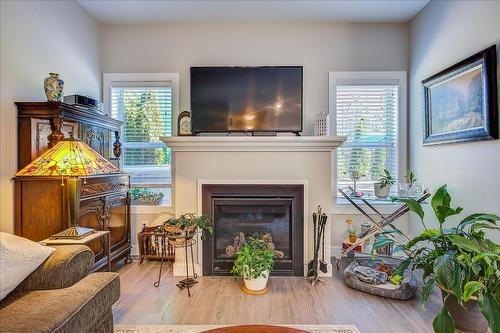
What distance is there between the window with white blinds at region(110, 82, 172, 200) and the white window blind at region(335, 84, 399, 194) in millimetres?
2209

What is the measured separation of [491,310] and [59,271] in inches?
97.0

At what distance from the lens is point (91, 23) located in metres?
3.46

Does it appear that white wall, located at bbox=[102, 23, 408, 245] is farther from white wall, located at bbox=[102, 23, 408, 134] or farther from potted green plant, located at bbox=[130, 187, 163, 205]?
potted green plant, located at bbox=[130, 187, 163, 205]

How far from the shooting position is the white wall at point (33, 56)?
7.66 ft

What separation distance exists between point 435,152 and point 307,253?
69.0 inches

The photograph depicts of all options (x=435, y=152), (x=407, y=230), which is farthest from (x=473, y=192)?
(x=407, y=230)

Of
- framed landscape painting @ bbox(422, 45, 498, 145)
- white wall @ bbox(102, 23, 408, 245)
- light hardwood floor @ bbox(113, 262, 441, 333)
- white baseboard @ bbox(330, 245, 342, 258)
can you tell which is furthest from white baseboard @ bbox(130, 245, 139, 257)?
framed landscape painting @ bbox(422, 45, 498, 145)

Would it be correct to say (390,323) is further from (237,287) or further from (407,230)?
(407,230)

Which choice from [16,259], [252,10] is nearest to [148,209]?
[16,259]

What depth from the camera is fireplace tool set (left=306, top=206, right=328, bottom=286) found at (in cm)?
299

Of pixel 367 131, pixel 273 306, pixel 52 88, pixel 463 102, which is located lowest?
pixel 273 306

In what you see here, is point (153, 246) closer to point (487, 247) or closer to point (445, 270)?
point (445, 270)

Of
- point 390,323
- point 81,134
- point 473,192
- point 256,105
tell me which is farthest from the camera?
point 256,105

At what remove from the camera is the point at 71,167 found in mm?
2039
